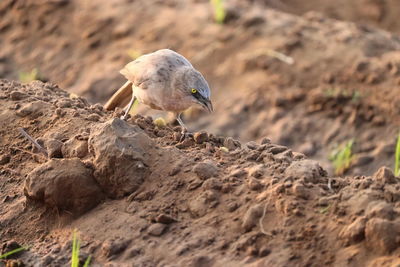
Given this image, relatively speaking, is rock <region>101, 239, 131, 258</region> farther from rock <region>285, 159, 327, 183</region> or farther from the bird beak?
the bird beak

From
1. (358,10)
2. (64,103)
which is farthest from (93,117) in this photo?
(358,10)

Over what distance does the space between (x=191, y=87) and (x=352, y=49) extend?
13.6 feet

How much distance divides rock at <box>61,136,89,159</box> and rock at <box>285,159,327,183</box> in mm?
1163

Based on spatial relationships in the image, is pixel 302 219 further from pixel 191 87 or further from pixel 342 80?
pixel 342 80

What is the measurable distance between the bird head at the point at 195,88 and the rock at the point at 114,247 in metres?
1.34

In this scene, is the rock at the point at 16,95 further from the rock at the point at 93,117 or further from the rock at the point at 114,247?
the rock at the point at 114,247

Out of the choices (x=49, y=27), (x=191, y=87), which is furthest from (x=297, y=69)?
(x=191, y=87)

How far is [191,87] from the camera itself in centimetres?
558

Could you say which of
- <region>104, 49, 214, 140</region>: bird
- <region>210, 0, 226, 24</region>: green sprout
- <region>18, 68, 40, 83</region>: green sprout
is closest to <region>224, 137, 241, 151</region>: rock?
<region>104, 49, 214, 140</region>: bird

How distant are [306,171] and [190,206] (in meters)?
0.62

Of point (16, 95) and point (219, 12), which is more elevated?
point (16, 95)

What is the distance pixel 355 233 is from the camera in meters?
4.20

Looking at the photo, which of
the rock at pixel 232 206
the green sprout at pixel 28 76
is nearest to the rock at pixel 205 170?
the rock at pixel 232 206

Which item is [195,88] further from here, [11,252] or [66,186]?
[11,252]
